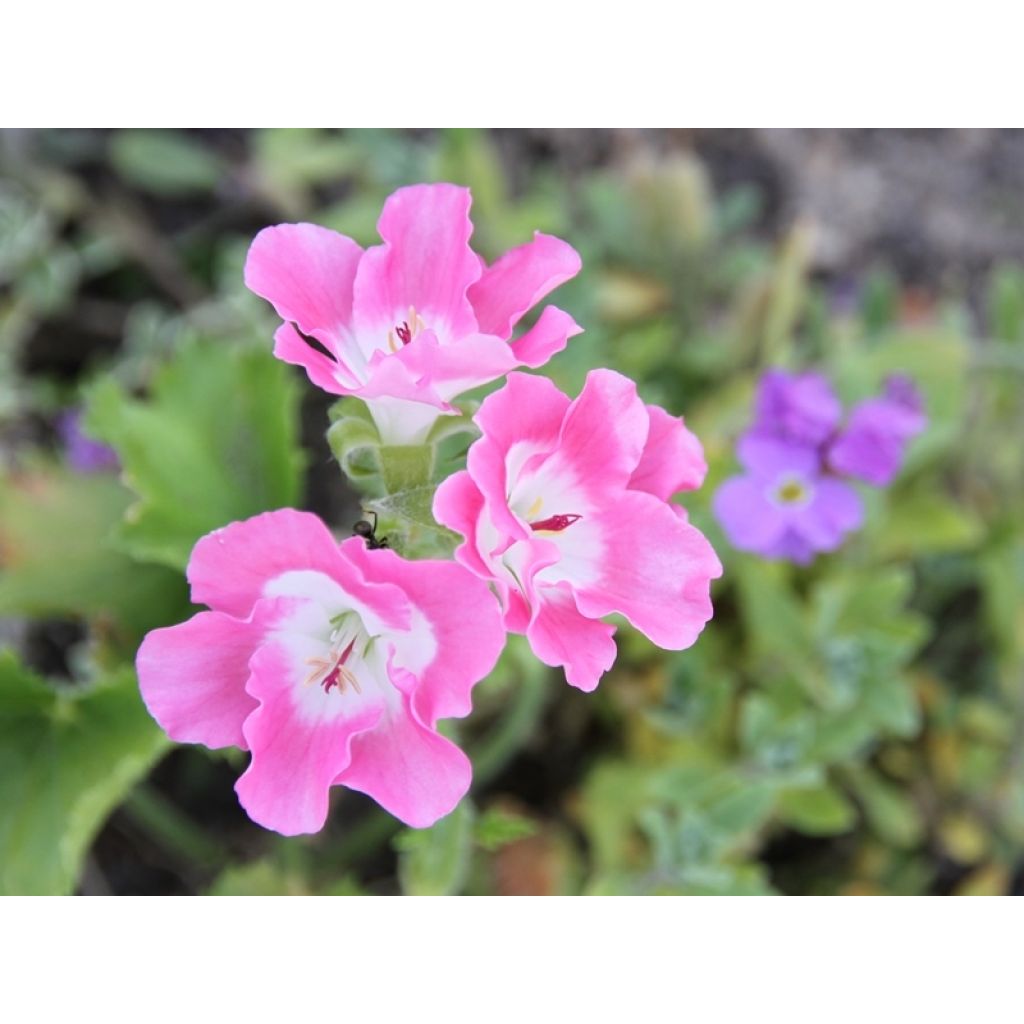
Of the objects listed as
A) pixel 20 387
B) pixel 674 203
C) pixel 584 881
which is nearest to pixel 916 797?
pixel 584 881

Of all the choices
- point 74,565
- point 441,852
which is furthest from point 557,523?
point 74,565

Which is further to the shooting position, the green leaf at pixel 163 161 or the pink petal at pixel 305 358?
the green leaf at pixel 163 161

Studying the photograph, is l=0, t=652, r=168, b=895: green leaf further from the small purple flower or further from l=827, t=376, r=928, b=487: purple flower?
l=827, t=376, r=928, b=487: purple flower

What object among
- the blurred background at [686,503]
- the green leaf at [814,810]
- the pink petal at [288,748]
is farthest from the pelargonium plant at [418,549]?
the green leaf at [814,810]

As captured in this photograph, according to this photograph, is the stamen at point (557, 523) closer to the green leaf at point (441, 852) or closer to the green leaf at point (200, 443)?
the green leaf at point (441, 852)

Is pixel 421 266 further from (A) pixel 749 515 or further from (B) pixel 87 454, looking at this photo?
(B) pixel 87 454

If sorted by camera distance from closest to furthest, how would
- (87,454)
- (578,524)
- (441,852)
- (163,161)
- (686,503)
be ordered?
(578,524) < (441,852) < (686,503) < (87,454) < (163,161)
